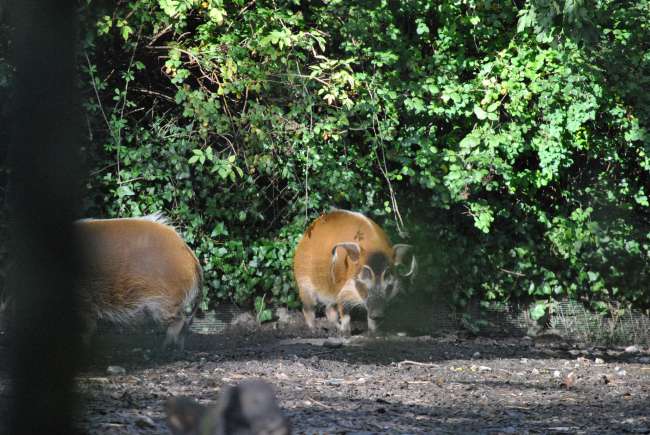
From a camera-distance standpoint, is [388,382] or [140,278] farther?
[140,278]

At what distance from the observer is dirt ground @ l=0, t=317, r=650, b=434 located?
14.8 feet

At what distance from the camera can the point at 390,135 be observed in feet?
28.5

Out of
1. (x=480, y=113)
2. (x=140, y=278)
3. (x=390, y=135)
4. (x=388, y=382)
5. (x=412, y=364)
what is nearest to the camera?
(x=388, y=382)

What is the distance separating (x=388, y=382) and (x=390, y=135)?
11.0 feet

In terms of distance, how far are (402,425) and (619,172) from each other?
599 cm

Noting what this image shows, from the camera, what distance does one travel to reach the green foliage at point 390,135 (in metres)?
8.58

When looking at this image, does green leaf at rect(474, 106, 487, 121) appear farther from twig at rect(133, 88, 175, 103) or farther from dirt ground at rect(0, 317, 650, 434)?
twig at rect(133, 88, 175, 103)

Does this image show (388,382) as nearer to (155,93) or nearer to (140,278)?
(140,278)

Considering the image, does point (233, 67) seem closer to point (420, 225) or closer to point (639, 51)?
point (420, 225)

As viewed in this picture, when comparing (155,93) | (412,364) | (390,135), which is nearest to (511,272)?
(390,135)

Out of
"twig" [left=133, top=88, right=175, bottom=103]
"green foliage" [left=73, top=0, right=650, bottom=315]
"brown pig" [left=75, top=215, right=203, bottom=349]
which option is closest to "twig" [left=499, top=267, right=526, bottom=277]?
"green foliage" [left=73, top=0, right=650, bottom=315]

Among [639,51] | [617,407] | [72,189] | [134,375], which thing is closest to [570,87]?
[639,51]

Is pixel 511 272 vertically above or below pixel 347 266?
below

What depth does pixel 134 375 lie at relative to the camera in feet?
18.8
